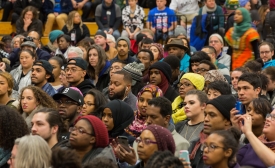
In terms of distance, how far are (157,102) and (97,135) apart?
120cm

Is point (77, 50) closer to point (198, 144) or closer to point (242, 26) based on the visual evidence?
point (242, 26)

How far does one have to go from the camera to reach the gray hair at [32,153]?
7719mm

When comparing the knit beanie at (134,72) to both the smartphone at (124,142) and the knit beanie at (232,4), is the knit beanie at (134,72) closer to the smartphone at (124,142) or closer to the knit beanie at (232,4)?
the smartphone at (124,142)

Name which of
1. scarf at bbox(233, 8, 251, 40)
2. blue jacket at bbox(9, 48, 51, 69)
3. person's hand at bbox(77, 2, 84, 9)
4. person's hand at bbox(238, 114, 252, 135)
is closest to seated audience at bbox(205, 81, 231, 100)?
person's hand at bbox(238, 114, 252, 135)

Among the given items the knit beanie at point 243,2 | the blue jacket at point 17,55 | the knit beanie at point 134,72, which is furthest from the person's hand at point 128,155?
the knit beanie at point 243,2

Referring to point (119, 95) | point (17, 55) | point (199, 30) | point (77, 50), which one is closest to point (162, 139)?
point (119, 95)

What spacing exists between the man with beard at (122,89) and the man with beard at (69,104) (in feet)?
2.98

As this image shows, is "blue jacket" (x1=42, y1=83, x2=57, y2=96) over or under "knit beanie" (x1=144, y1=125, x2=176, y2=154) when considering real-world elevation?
under

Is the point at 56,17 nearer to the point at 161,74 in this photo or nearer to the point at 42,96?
the point at 161,74

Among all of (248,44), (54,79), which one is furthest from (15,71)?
(248,44)

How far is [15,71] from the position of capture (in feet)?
46.1

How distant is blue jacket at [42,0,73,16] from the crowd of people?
1.4 inches

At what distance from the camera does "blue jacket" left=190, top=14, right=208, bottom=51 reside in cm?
1691

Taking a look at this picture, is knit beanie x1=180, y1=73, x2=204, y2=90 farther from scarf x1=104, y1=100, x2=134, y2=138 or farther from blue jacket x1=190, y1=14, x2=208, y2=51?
blue jacket x1=190, y1=14, x2=208, y2=51
